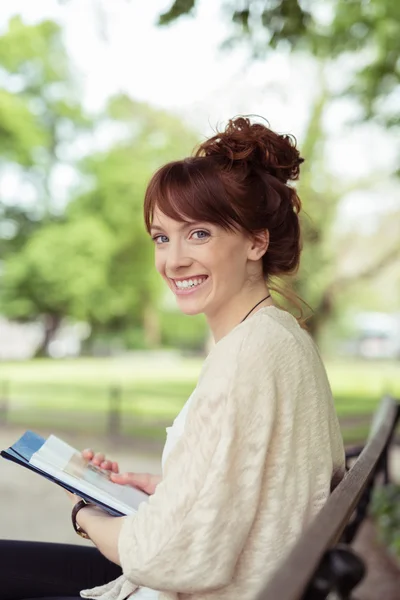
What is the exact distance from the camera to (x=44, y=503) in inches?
332

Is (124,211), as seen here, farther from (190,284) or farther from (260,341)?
(260,341)

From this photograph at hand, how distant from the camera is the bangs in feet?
5.91

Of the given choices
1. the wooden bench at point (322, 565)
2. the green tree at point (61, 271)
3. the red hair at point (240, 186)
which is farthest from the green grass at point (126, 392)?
the wooden bench at point (322, 565)

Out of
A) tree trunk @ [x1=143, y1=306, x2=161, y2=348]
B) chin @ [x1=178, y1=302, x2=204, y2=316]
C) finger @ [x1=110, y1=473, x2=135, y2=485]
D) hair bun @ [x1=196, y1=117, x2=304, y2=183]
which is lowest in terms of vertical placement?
tree trunk @ [x1=143, y1=306, x2=161, y2=348]

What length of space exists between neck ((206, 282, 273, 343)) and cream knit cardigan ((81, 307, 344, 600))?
0.17 m

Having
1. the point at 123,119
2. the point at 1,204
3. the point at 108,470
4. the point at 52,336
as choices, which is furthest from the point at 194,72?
the point at 108,470

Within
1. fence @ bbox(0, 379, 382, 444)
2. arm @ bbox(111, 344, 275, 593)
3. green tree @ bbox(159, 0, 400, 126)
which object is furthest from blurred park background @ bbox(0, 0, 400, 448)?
arm @ bbox(111, 344, 275, 593)

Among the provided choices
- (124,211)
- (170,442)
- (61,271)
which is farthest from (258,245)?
(61,271)

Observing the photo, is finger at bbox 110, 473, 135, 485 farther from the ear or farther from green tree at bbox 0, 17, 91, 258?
green tree at bbox 0, 17, 91, 258

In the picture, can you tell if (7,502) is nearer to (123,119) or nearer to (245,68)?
(245,68)

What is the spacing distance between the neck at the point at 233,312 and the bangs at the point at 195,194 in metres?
0.16

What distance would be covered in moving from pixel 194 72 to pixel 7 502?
2026 cm

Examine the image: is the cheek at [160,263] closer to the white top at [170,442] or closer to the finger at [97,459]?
the white top at [170,442]

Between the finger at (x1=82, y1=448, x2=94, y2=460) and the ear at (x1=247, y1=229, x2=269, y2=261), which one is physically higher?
the ear at (x1=247, y1=229, x2=269, y2=261)
